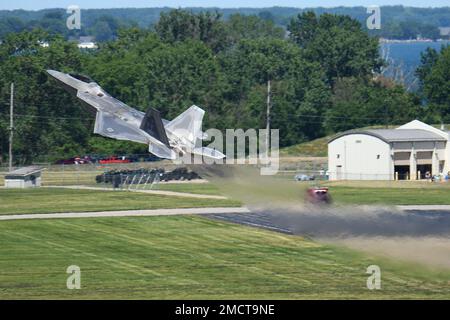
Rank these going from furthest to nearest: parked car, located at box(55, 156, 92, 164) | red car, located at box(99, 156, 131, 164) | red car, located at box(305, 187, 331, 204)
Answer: parked car, located at box(55, 156, 92, 164) → red car, located at box(99, 156, 131, 164) → red car, located at box(305, 187, 331, 204)

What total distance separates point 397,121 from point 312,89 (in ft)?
63.2

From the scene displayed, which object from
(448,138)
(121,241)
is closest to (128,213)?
(121,241)

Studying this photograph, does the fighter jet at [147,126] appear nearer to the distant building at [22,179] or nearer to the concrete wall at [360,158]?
the distant building at [22,179]

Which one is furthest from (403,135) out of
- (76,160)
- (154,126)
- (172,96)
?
(154,126)

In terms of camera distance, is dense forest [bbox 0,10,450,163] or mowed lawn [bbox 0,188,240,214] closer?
mowed lawn [bbox 0,188,240,214]

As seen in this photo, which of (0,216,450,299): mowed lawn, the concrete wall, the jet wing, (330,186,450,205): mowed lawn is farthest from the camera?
the concrete wall

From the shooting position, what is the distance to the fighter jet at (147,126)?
67.8m

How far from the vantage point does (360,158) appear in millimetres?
135125

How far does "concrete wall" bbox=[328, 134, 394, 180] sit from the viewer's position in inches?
5241

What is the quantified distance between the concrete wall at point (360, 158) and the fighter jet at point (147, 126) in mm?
63666

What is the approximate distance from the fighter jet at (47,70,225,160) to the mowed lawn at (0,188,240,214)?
1168 inches

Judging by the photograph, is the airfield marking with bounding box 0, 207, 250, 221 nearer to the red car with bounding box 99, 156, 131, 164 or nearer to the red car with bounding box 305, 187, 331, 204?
the red car with bounding box 305, 187, 331, 204

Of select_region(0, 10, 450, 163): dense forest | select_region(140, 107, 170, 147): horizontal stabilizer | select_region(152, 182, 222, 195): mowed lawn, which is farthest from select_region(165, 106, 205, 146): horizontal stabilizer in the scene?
select_region(0, 10, 450, 163): dense forest

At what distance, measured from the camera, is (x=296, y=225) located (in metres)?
71.7
